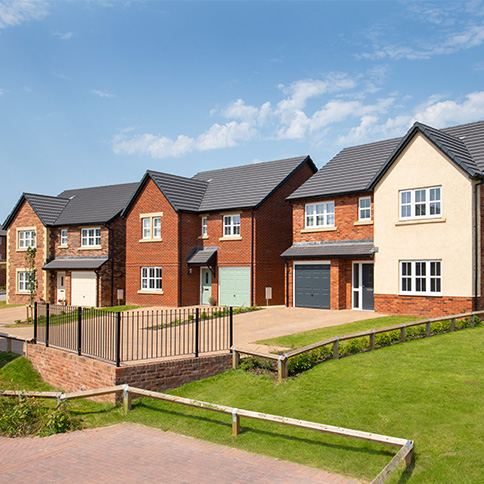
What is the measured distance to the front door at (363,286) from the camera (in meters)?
24.3

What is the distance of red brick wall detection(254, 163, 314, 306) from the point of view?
1125 inches

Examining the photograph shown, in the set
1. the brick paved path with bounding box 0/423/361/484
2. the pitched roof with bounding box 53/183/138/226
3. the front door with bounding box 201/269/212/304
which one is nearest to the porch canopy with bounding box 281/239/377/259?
the front door with bounding box 201/269/212/304

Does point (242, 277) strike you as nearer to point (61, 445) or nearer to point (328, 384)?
point (328, 384)

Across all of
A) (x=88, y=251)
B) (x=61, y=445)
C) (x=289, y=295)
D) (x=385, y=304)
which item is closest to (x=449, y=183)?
(x=385, y=304)

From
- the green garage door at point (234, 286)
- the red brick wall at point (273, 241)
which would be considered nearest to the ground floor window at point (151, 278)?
the green garage door at point (234, 286)

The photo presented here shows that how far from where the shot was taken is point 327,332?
17359 mm

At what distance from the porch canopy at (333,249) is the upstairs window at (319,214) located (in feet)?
3.40

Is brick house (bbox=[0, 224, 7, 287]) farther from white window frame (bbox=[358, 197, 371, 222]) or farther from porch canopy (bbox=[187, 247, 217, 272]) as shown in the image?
white window frame (bbox=[358, 197, 371, 222])

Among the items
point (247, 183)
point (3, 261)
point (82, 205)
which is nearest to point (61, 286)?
point (82, 205)

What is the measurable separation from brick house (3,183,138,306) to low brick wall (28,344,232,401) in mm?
19540

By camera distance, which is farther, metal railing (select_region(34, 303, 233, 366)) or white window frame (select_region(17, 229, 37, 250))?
white window frame (select_region(17, 229, 37, 250))

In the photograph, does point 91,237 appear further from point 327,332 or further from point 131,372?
point 131,372

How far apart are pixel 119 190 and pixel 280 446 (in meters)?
31.2

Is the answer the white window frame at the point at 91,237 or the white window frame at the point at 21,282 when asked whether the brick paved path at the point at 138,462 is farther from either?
the white window frame at the point at 21,282
